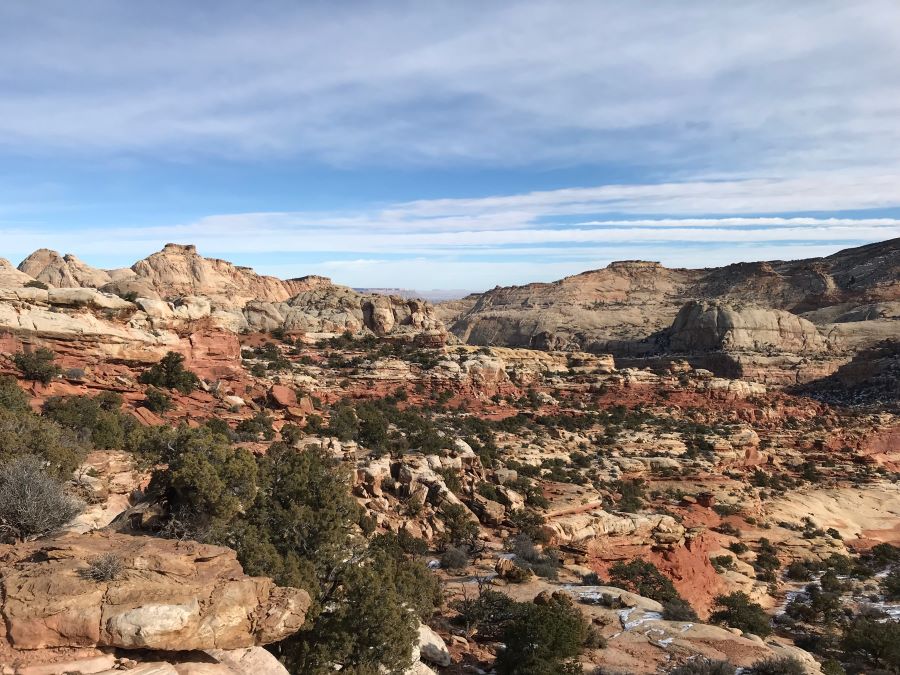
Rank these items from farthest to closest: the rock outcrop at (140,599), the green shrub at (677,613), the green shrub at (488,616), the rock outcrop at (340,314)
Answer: the rock outcrop at (340,314) → the green shrub at (677,613) → the green shrub at (488,616) → the rock outcrop at (140,599)

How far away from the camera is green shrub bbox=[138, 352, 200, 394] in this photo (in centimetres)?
2803

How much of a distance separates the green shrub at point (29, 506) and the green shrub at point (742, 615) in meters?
19.6

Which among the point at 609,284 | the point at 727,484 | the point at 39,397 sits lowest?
the point at 727,484

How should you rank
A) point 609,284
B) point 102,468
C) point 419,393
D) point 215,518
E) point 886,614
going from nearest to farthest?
point 215,518
point 102,468
point 886,614
point 419,393
point 609,284

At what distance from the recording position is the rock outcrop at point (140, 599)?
21.2 ft

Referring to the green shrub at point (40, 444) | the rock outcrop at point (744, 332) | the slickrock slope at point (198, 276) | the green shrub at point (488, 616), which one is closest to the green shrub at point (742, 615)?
the green shrub at point (488, 616)

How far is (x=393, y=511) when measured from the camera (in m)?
21.8

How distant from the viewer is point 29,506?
375 inches

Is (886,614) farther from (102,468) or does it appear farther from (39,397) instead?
(39,397)

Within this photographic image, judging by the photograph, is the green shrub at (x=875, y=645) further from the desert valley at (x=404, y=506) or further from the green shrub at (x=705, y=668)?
the green shrub at (x=705, y=668)

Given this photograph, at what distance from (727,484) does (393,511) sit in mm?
25449

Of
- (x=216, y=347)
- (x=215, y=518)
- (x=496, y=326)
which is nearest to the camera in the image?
(x=215, y=518)

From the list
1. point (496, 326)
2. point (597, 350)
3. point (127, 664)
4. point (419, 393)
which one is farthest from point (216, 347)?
point (496, 326)

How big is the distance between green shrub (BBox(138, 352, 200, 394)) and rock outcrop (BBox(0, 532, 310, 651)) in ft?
69.9
